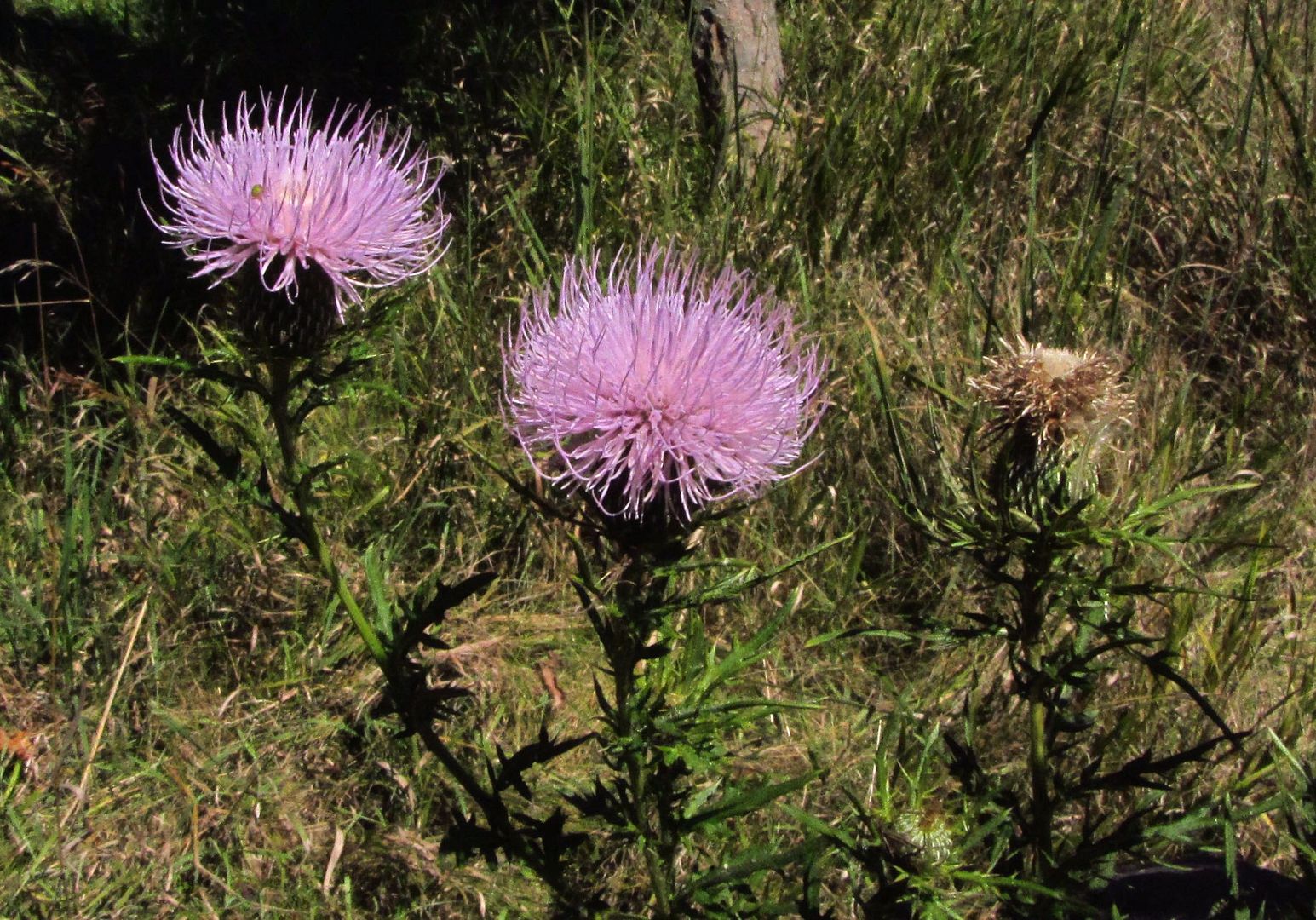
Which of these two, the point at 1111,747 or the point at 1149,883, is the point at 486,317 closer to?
the point at 1111,747

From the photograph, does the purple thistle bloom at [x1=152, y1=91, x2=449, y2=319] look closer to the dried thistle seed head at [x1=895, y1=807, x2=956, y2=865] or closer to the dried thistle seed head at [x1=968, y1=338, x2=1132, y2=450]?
the dried thistle seed head at [x1=968, y1=338, x2=1132, y2=450]

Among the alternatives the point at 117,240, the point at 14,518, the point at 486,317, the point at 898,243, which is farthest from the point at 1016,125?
the point at 14,518

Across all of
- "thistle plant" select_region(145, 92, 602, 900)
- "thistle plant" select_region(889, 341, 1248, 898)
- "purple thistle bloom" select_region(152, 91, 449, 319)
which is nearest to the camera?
"thistle plant" select_region(889, 341, 1248, 898)

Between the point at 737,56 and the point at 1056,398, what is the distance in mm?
2555

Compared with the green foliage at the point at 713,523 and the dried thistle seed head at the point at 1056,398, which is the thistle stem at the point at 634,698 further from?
the dried thistle seed head at the point at 1056,398

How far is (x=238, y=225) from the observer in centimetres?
203

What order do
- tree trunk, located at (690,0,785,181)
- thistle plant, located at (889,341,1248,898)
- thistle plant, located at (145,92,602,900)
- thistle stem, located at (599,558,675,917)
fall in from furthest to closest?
tree trunk, located at (690,0,785,181), thistle plant, located at (145,92,602,900), thistle plant, located at (889,341,1248,898), thistle stem, located at (599,558,675,917)

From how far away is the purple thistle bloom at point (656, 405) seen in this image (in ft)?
5.63

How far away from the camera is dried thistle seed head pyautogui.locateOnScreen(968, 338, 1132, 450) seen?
6.33 feet

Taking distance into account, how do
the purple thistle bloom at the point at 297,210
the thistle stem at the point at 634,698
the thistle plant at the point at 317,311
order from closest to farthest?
1. the thistle stem at the point at 634,698
2. the thistle plant at the point at 317,311
3. the purple thistle bloom at the point at 297,210

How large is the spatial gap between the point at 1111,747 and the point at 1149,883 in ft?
1.30

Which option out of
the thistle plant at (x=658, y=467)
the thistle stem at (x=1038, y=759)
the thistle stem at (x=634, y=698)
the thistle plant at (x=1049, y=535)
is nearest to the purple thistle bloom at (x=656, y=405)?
the thistle plant at (x=658, y=467)

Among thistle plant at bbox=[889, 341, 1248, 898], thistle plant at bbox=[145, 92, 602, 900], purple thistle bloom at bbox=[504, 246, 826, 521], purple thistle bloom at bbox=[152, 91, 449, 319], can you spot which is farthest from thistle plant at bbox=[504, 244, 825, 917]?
purple thistle bloom at bbox=[152, 91, 449, 319]

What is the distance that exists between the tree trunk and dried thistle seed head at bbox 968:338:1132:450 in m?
2.16
